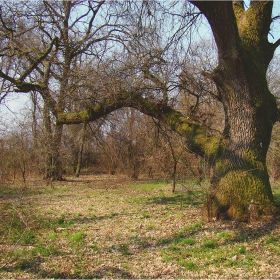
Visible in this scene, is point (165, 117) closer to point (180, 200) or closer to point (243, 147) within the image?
point (243, 147)

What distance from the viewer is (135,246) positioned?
5043 mm

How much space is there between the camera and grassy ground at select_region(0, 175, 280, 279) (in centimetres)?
405

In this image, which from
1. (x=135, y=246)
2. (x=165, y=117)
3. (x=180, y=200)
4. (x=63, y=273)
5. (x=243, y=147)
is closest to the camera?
(x=63, y=273)

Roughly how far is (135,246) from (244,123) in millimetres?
3222

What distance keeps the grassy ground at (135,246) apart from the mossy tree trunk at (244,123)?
500 mm

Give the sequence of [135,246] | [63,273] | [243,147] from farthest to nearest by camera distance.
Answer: [243,147], [135,246], [63,273]

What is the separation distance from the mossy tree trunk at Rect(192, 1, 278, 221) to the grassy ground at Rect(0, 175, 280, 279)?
1.64 feet

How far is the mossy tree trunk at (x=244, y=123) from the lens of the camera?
579cm

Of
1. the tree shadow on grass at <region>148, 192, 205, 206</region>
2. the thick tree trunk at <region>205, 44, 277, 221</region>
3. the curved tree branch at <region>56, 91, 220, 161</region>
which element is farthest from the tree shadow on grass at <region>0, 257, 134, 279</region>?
the tree shadow on grass at <region>148, 192, 205, 206</region>

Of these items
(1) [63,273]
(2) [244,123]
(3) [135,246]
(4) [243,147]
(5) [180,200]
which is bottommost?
(1) [63,273]

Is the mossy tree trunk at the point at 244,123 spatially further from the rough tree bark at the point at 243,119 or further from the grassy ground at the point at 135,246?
the grassy ground at the point at 135,246

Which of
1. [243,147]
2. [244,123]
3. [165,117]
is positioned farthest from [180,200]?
[244,123]

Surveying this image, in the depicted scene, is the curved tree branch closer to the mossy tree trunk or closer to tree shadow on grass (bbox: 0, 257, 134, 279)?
the mossy tree trunk

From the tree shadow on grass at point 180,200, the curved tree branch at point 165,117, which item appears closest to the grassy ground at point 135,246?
the tree shadow on grass at point 180,200
